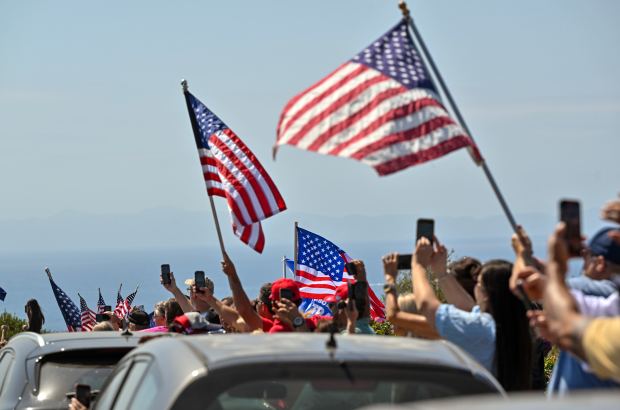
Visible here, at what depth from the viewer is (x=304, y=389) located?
7.70m

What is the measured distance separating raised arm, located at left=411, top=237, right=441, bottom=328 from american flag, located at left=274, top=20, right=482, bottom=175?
85 cm

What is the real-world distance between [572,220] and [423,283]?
8.61 feet

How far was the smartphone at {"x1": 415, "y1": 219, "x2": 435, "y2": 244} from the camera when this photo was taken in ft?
30.2

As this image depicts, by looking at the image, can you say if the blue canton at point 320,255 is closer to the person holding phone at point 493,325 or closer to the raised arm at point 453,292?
the raised arm at point 453,292

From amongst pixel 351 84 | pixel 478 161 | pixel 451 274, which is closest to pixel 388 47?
pixel 351 84

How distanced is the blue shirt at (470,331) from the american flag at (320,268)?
942 cm


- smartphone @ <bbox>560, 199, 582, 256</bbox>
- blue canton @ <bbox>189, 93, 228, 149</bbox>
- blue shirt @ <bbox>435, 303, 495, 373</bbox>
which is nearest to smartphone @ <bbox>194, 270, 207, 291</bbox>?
blue canton @ <bbox>189, 93, 228, 149</bbox>

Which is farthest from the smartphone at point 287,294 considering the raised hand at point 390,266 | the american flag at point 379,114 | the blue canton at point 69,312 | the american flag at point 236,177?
the blue canton at point 69,312

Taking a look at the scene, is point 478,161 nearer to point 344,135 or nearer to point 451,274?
point 344,135

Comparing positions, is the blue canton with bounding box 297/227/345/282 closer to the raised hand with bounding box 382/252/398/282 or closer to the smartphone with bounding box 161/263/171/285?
the smartphone with bounding box 161/263/171/285

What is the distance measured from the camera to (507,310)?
28.4ft

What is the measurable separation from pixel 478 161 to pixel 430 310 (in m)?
1.03

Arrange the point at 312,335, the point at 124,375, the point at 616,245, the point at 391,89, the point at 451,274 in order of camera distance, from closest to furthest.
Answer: the point at 616,245
the point at 312,335
the point at 124,375
the point at 391,89
the point at 451,274

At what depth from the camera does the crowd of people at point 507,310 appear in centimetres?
537
